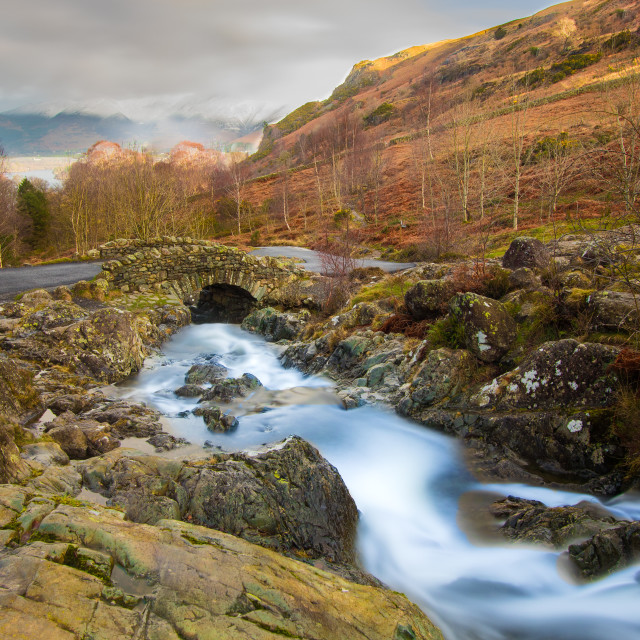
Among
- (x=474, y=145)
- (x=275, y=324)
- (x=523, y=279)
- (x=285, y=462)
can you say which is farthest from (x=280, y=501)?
(x=474, y=145)

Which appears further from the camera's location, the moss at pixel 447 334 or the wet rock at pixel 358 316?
the wet rock at pixel 358 316

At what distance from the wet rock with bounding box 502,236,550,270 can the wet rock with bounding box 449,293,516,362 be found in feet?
9.85

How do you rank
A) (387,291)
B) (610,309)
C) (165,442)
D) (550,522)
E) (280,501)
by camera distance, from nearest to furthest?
(280,501) → (550,522) → (165,442) → (610,309) → (387,291)

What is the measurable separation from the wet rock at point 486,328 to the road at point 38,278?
51.8ft

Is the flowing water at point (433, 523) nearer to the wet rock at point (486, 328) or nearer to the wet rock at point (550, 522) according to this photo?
the wet rock at point (550, 522)

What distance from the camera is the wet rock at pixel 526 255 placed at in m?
11.3

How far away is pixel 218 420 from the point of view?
8.36 metres

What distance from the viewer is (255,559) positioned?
3309 millimetres

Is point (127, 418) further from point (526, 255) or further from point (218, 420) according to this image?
point (526, 255)

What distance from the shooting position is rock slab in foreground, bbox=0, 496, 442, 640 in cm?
233

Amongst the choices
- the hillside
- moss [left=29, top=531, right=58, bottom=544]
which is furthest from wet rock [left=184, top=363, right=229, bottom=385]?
the hillside

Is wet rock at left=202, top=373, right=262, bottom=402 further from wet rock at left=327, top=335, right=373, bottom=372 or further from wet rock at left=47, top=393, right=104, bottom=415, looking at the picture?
wet rock at left=47, top=393, right=104, bottom=415

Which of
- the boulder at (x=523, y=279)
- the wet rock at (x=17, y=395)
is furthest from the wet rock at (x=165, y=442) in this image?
the boulder at (x=523, y=279)

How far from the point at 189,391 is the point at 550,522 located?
304 inches
